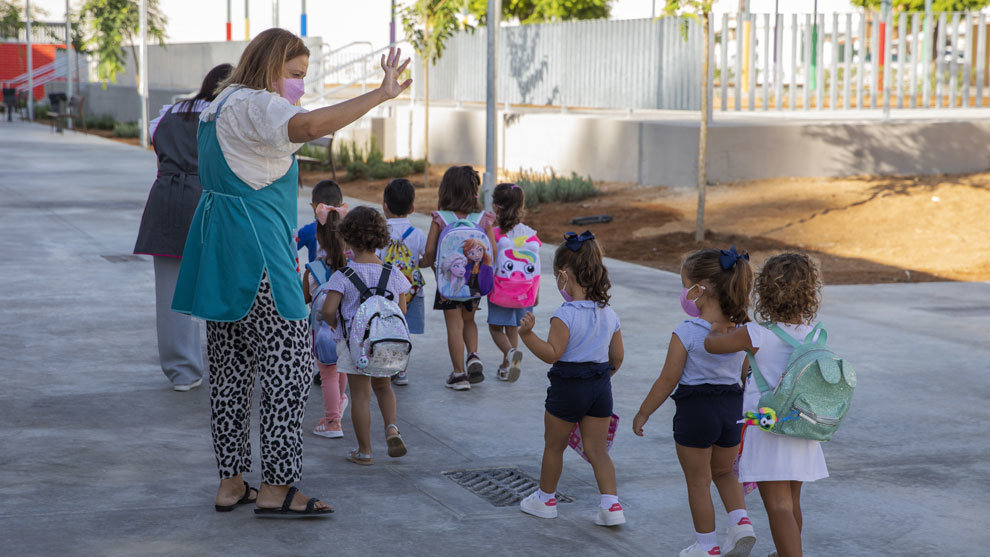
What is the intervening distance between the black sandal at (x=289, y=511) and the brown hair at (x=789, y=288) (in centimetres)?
186

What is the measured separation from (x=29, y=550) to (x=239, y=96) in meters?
1.77

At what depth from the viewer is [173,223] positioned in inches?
251

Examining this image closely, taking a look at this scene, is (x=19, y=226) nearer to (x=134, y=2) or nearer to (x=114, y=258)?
(x=114, y=258)

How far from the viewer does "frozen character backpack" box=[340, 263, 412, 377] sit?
5.02m

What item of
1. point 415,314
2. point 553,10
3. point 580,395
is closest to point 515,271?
point 415,314

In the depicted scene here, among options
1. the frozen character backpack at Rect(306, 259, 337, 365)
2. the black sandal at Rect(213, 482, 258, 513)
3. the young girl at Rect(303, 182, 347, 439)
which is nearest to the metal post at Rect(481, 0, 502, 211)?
the young girl at Rect(303, 182, 347, 439)

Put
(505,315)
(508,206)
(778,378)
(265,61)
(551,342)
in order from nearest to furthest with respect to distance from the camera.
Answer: (778,378)
(265,61)
(551,342)
(508,206)
(505,315)

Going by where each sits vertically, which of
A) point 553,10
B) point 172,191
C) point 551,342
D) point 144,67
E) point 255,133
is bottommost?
point 551,342

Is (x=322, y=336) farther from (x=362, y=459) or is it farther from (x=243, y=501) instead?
(x=243, y=501)

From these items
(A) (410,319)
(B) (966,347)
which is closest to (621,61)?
(B) (966,347)

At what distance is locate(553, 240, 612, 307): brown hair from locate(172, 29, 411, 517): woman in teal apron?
901 millimetres

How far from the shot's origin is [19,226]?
14.0 m

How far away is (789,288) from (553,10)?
105ft

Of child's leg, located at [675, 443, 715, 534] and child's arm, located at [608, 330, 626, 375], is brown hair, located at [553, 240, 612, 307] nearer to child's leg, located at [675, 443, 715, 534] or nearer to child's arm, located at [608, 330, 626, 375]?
child's arm, located at [608, 330, 626, 375]
